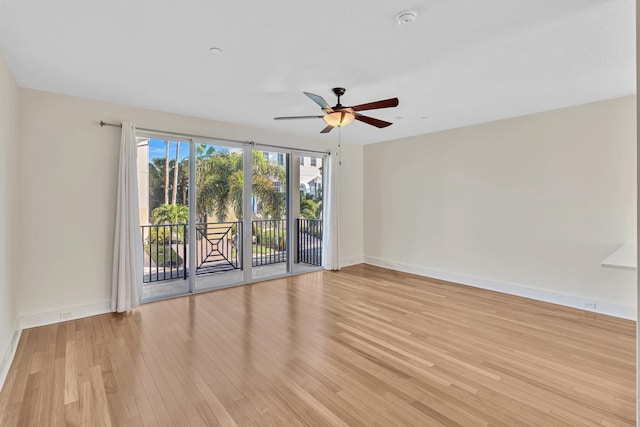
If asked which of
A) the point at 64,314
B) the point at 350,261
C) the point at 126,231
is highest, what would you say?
the point at 126,231

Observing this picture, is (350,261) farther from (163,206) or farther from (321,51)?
(321,51)

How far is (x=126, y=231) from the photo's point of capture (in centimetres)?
380

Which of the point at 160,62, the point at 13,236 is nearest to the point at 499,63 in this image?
the point at 160,62

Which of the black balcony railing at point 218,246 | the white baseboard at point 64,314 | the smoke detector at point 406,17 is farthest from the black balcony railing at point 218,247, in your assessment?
the smoke detector at point 406,17

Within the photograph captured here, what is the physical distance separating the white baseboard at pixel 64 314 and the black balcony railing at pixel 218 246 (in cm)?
96

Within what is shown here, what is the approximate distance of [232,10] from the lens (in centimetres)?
196

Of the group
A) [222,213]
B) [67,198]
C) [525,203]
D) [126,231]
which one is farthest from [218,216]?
[525,203]

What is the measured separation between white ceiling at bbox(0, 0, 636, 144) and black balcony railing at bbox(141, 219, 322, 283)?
1.94 metres

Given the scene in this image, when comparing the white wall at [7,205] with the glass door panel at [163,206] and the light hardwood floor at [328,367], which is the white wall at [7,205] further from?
the glass door panel at [163,206]

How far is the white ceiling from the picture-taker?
1.96m

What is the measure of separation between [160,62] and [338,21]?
166cm

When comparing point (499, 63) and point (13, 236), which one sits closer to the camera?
point (499, 63)

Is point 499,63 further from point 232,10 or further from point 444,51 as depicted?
point 232,10

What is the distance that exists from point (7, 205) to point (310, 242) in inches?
181
